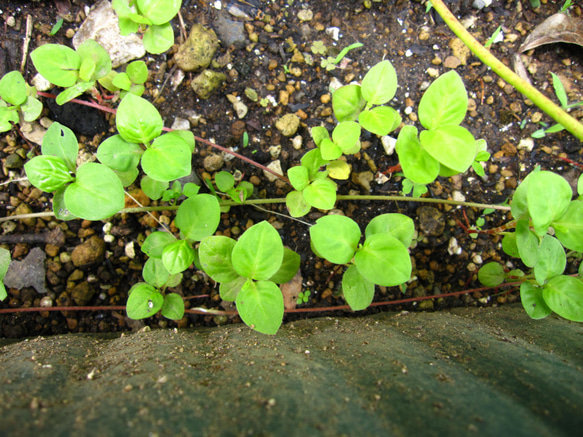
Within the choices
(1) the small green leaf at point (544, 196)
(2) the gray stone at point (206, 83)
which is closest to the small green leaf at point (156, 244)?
(2) the gray stone at point (206, 83)

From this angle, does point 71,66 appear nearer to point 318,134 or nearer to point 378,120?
point 318,134

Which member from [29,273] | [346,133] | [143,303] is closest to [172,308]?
[143,303]

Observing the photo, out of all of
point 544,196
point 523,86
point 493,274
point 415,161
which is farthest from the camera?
point 493,274

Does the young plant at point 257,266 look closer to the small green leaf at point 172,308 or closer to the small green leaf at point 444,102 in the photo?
the small green leaf at point 172,308

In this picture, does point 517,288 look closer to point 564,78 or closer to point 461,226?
point 461,226

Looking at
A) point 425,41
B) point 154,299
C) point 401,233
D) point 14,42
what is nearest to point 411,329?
point 401,233

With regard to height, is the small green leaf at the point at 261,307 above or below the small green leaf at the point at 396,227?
below
